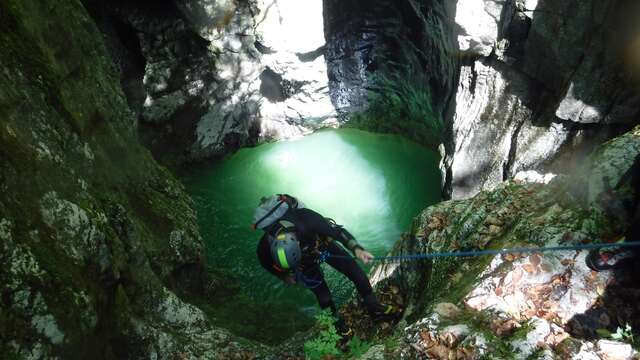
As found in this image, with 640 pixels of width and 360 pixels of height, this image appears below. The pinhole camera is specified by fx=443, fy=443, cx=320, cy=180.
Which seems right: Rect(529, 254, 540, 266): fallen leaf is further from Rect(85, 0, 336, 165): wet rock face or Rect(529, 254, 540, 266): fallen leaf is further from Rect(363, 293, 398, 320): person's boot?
Rect(85, 0, 336, 165): wet rock face

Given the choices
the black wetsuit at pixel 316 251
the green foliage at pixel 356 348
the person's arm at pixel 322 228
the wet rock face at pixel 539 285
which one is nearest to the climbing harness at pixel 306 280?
the black wetsuit at pixel 316 251

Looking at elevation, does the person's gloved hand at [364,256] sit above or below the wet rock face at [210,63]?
below

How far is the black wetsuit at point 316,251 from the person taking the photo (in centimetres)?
491

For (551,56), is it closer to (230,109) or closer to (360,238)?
(360,238)

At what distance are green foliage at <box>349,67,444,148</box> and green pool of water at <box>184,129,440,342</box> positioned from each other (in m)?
0.36

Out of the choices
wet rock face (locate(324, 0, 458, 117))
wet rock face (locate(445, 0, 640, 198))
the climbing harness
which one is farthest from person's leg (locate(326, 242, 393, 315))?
wet rock face (locate(324, 0, 458, 117))

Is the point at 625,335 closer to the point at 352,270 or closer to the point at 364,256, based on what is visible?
the point at 364,256

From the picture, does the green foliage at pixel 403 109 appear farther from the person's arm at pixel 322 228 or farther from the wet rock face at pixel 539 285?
the wet rock face at pixel 539 285

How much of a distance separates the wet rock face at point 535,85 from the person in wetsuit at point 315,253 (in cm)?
447

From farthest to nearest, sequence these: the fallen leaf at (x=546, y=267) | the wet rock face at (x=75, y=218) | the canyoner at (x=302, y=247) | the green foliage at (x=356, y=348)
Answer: the canyoner at (x=302, y=247)
the green foliage at (x=356, y=348)
the fallen leaf at (x=546, y=267)
the wet rock face at (x=75, y=218)

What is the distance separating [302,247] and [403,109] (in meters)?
9.45

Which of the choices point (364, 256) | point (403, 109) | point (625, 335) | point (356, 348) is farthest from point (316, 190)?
point (625, 335)

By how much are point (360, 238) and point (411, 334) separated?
7113 mm

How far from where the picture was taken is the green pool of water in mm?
9148
